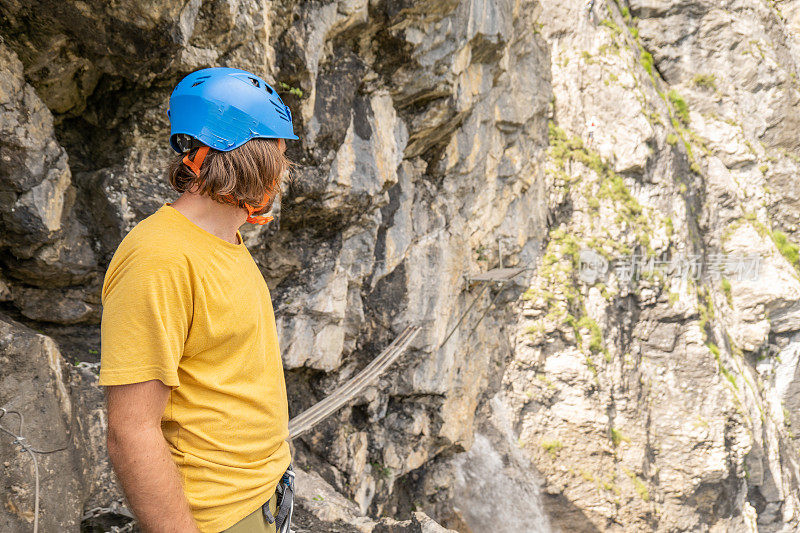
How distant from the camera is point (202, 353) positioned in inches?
50.8

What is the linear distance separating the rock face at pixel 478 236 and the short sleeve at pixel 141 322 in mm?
2485

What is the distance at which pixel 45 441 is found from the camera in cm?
308

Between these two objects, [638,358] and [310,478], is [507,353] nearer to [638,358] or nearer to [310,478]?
[638,358]

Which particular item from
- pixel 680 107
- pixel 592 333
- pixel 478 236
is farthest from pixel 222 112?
pixel 680 107

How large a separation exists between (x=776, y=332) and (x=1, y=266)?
853 inches

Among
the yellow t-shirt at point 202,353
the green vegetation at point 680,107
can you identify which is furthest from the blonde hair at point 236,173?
the green vegetation at point 680,107

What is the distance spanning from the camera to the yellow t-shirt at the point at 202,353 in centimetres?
114

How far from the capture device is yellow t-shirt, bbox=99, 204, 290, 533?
1137 millimetres

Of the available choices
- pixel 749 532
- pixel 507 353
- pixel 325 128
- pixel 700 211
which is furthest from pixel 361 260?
pixel 749 532

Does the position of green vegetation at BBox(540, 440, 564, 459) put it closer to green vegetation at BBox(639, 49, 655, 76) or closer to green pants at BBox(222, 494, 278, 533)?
green vegetation at BBox(639, 49, 655, 76)

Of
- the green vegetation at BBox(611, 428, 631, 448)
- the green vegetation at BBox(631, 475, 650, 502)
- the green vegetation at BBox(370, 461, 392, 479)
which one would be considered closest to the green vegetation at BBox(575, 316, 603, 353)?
the green vegetation at BBox(611, 428, 631, 448)

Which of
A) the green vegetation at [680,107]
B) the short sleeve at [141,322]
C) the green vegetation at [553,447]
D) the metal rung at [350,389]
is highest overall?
the green vegetation at [680,107]

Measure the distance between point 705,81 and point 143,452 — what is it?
67.9 feet

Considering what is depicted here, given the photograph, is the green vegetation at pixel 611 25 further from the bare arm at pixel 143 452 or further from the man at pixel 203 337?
the bare arm at pixel 143 452
